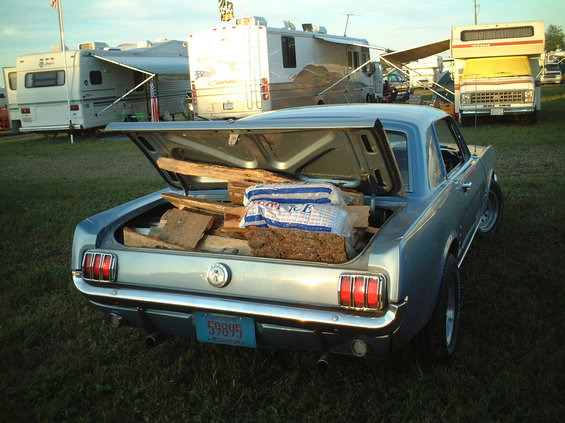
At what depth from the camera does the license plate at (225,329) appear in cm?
278

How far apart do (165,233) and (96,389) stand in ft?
3.12

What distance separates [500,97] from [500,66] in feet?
3.16

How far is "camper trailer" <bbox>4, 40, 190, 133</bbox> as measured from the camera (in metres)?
17.5

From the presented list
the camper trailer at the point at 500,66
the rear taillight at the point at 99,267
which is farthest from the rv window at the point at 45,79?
the rear taillight at the point at 99,267

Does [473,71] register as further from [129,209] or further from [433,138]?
[129,209]

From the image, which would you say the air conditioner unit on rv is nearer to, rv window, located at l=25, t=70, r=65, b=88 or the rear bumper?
rv window, located at l=25, t=70, r=65, b=88

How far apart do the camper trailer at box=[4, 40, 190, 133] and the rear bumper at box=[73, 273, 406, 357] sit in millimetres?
14539

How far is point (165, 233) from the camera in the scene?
3.32 metres

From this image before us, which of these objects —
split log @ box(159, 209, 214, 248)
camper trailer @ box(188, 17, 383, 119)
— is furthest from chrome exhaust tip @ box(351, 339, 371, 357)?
camper trailer @ box(188, 17, 383, 119)

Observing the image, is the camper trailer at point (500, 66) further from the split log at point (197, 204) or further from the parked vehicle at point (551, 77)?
→ the parked vehicle at point (551, 77)

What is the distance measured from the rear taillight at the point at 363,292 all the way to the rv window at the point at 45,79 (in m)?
17.2

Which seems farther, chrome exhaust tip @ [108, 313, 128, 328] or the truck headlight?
the truck headlight

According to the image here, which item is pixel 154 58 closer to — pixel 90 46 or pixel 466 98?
pixel 90 46

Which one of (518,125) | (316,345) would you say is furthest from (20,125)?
(316,345)
